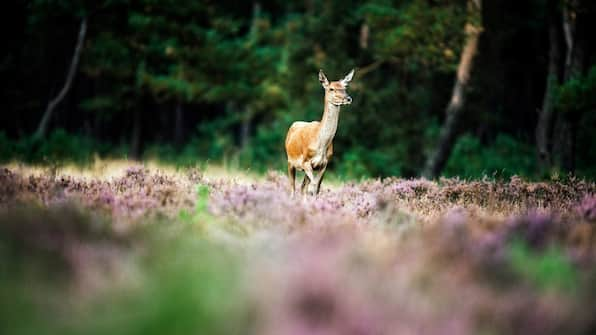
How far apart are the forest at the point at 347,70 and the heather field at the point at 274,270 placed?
861 centimetres

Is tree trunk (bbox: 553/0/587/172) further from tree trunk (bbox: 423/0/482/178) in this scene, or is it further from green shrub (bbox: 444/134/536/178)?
green shrub (bbox: 444/134/536/178)

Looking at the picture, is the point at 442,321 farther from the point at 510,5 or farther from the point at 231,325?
the point at 510,5

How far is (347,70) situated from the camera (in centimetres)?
2161

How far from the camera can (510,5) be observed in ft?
84.4

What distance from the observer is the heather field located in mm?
3352

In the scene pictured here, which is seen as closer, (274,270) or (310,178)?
(274,270)

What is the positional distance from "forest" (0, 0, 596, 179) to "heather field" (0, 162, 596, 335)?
28.2 ft

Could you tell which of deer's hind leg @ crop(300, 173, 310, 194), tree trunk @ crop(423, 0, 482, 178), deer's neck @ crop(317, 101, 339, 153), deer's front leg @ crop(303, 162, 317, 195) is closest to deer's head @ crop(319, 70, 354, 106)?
deer's neck @ crop(317, 101, 339, 153)

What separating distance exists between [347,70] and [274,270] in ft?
59.5

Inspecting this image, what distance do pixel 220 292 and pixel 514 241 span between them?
9.65 feet

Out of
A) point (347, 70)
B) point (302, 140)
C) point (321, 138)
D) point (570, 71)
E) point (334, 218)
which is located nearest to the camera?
point (334, 218)

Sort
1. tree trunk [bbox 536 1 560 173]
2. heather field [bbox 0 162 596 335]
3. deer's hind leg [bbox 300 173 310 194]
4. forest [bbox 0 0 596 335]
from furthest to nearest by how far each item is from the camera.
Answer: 1. tree trunk [bbox 536 1 560 173]
2. deer's hind leg [bbox 300 173 310 194]
3. forest [bbox 0 0 596 335]
4. heather field [bbox 0 162 596 335]

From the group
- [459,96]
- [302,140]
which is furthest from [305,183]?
[459,96]

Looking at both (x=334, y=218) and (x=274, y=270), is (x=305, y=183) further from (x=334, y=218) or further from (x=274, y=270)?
(x=274, y=270)
